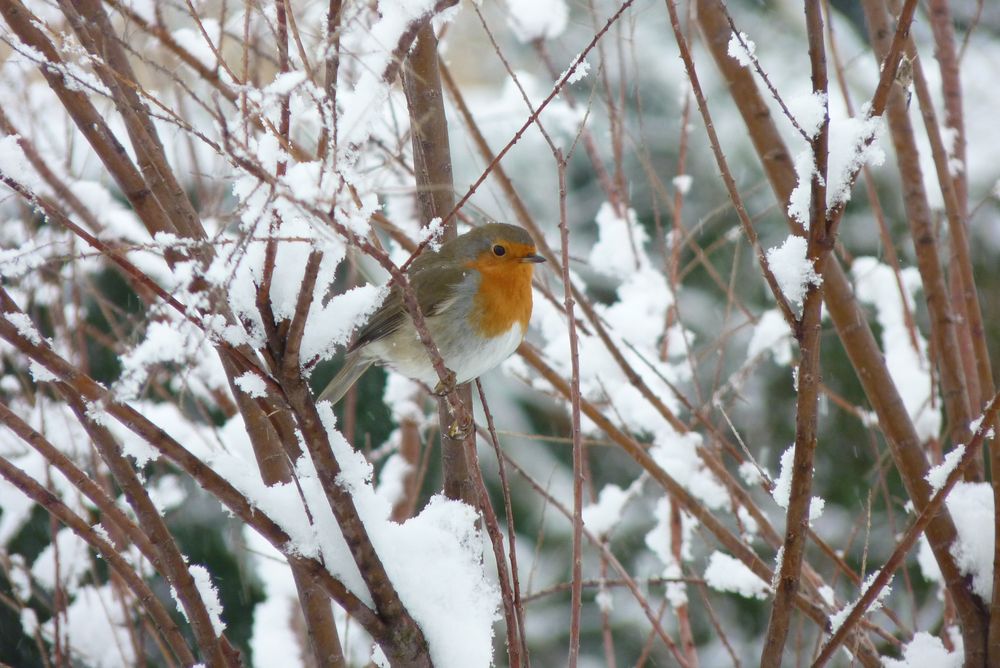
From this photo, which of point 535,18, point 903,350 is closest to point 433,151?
point 535,18

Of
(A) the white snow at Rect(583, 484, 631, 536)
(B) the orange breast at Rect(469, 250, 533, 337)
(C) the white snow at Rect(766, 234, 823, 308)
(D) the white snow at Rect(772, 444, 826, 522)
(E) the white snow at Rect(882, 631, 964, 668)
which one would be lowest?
(E) the white snow at Rect(882, 631, 964, 668)

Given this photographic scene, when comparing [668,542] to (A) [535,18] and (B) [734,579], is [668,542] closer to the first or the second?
(B) [734,579]

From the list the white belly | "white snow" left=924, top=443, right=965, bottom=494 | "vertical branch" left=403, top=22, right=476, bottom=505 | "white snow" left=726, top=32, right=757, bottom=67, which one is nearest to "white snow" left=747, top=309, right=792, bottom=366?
the white belly

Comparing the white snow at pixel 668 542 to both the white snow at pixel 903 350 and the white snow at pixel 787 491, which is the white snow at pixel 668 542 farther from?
the white snow at pixel 787 491

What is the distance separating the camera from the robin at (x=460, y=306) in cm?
290

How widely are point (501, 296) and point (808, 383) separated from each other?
178cm

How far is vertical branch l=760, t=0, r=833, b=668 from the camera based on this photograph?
3.94 ft

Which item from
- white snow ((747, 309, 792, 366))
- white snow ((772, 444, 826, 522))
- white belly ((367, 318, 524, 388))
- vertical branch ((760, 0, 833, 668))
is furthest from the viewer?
white snow ((747, 309, 792, 366))

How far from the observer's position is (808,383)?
48.9 inches

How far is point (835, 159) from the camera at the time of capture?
1301mm

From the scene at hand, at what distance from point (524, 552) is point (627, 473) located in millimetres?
768

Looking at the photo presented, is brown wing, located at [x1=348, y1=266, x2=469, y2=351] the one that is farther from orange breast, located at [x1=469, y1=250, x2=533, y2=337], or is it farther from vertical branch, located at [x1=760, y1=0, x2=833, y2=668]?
vertical branch, located at [x1=760, y1=0, x2=833, y2=668]

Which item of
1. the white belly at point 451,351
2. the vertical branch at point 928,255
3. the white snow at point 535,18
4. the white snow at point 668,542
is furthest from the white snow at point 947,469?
the white snow at point 535,18

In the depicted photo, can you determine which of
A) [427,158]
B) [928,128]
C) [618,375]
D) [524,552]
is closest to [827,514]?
[524,552]
